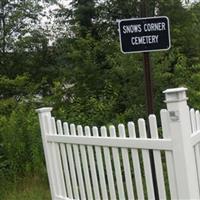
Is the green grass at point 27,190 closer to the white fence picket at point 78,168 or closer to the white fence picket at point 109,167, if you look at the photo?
the white fence picket at point 78,168

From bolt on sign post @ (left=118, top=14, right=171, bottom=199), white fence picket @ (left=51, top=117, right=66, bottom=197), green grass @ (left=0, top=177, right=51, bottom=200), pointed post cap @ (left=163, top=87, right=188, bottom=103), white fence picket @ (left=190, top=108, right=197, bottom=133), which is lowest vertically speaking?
green grass @ (left=0, top=177, right=51, bottom=200)

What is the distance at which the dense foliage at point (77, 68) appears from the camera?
7.50 meters

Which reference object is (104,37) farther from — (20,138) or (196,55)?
(20,138)

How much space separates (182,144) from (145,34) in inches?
43.7

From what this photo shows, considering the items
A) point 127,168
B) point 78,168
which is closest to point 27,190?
point 78,168

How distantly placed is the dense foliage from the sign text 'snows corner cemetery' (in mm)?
2592

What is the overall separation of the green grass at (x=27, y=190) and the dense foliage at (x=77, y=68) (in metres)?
0.24

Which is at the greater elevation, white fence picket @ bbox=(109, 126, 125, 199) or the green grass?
white fence picket @ bbox=(109, 126, 125, 199)

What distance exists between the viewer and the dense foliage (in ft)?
24.6

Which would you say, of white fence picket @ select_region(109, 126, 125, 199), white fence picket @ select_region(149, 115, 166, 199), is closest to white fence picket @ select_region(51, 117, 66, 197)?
Result: white fence picket @ select_region(109, 126, 125, 199)

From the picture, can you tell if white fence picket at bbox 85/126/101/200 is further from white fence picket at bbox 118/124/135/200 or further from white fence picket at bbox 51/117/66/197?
white fence picket at bbox 51/117/66/197

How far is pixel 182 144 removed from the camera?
3.58m

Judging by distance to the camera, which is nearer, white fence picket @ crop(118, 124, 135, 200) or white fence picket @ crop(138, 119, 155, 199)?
white fence picket @ crop(138, 119, 155, 199)

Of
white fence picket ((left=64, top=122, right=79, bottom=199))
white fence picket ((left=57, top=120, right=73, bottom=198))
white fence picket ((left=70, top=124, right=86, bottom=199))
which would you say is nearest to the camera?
white fence picket ((left=70, top=124, right=86, bottom=199))
